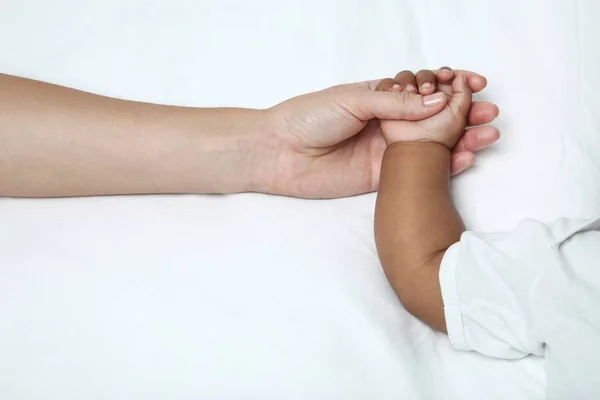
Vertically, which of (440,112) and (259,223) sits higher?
(440,112)

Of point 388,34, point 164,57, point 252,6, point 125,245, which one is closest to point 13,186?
point 125,245

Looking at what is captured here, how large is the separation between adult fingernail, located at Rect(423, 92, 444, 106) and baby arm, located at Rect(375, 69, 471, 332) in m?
0.02

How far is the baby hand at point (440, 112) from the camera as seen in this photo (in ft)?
2.77

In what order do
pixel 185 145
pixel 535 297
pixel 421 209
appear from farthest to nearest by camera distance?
1. pixel 185 145
2. pixel 421 209
3. pixel 535 297

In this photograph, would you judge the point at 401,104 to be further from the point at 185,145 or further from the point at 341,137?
the point at 185,145

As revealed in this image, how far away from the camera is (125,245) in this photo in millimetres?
801

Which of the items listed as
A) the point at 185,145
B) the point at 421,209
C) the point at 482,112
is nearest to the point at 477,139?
the point at 482,112

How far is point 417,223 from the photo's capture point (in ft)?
2.55

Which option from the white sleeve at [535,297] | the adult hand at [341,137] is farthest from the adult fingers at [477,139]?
the white sleeve at [535,297]

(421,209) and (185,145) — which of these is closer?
(421,209)

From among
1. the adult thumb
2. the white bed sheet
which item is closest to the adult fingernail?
the adult thumb

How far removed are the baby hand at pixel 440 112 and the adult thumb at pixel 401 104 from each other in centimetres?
1

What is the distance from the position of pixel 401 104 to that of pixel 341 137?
0.31ft

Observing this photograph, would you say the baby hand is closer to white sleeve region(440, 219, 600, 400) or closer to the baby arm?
the baby arm
